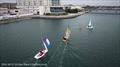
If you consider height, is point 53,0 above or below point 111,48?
above

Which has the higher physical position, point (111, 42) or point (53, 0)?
point (53, 0)

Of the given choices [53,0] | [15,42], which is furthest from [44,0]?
[15,42]

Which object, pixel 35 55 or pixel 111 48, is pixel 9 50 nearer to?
pixel 35 55

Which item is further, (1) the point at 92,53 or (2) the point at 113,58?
(1) the point at 92,53

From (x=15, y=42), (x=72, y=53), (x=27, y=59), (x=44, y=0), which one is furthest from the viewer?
(x=44, y=0)

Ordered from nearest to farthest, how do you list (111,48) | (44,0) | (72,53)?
(72,53) < (111,48) < (44,0)

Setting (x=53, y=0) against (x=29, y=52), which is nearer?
(x=29, y=52)

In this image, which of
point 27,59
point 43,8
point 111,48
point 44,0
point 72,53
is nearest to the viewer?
point 27,59

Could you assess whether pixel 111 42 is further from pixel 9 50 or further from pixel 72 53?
pixel 9 50

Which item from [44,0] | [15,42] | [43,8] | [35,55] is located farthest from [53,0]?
[35,55]
